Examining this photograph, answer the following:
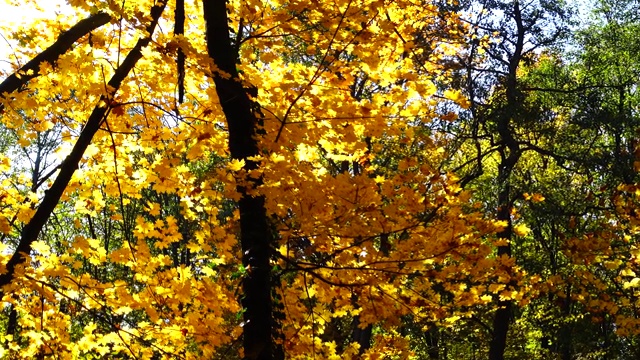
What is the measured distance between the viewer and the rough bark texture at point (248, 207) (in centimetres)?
410

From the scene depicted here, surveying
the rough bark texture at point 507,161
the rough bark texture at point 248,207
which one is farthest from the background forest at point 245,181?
the rough bark texture at point 507,161

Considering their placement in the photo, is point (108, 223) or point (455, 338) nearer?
point (455, 338)

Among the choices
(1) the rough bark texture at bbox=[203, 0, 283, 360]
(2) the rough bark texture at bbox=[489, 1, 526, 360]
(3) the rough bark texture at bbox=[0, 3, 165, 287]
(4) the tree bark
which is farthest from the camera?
(2) the rough bark texture at bbox=[489, 1, 526, 360]

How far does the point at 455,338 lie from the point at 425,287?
15329 millimetres

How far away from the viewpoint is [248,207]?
168 inches

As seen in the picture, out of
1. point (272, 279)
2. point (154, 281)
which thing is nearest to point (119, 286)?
point (154, 281)

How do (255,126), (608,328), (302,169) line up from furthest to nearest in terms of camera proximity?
(608,328), (255,126), (302,169)

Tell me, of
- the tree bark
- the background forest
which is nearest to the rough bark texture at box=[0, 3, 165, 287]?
the background forest

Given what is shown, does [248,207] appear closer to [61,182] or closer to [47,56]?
[61,182]

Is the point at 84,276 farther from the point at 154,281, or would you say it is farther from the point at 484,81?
the point at 484,81

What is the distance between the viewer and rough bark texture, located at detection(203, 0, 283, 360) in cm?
410

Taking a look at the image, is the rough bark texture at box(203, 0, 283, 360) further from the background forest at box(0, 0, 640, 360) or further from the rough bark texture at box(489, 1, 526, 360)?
the rough bark texture at box(489, 1, 526, 360)

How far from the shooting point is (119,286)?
436 cm

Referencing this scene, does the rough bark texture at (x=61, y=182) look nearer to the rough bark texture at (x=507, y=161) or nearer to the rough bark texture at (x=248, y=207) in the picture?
the rough bark texture at (x=248, y=207)
